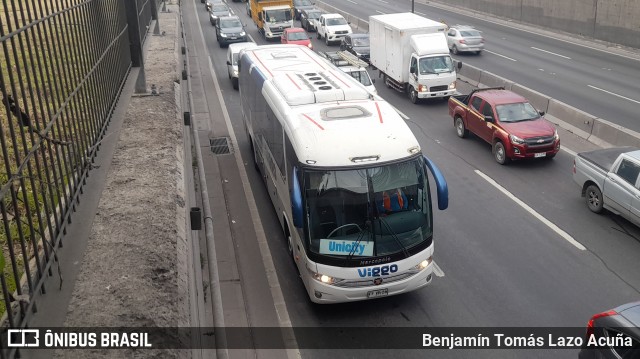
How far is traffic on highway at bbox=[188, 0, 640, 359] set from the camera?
9.44m

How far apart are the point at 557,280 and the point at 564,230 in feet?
7.76

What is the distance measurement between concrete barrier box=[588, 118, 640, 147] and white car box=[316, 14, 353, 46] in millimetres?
22816

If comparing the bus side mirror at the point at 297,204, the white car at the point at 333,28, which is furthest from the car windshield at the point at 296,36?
the bus side mirror at the point at 297,204

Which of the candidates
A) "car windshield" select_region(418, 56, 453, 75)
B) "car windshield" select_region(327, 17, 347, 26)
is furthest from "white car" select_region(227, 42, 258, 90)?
"car windshield" select_region(327, 17, 347, 26)

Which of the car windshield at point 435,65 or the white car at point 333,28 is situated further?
the white car at point 333,28

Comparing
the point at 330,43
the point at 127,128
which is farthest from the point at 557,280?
the point at 330,43

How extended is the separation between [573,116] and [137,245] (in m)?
17.6

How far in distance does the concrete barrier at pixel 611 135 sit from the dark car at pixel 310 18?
2864 centimetres

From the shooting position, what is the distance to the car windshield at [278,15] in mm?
40062

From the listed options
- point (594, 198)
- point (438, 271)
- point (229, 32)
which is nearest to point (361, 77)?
point (594, 198)

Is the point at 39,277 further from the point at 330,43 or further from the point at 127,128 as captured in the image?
the point at 330,43

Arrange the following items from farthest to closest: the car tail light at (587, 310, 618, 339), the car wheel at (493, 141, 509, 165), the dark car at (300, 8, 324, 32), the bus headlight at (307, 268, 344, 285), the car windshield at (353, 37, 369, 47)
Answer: the dark car at (300, 8, 324, 32) < the car windshield at (353, 37, 369, 47) < the car wheel at (493, 141, 509, 165) < the bus headlight at (307, 268, 344, 285) < the car tail light at (587, 310, 618, 339)

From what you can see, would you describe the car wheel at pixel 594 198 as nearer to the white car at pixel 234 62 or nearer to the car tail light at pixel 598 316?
the car tail light at pixel 598 316

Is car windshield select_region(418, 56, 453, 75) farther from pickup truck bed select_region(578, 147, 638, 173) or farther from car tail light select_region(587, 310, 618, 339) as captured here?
car tail light select_region(587, 310, 618, 339)
